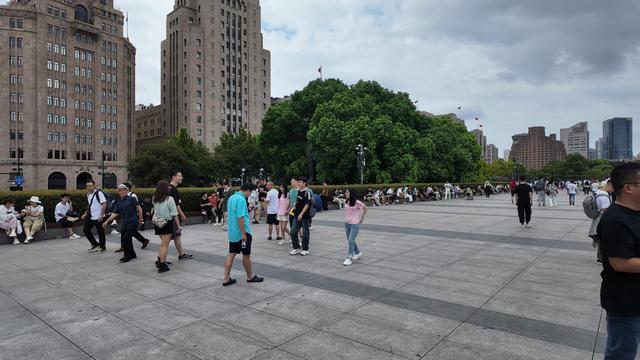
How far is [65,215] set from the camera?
11.6 m

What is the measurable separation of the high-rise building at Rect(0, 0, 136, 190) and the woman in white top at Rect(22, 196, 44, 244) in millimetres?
54161

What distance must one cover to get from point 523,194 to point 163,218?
1172 centimetres

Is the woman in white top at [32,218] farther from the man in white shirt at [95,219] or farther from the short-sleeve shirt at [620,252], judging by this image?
the short-sleeve shirt at [620,252]

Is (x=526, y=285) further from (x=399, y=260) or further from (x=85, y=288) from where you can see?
(x=85, y=288)

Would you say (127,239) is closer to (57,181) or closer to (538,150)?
(57,181)

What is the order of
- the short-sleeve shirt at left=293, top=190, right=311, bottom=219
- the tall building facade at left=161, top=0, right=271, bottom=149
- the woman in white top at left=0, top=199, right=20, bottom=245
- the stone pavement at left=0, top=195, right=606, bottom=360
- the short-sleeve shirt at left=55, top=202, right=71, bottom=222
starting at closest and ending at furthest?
1. the stone pavement at left=0, top=195, right=606, bottom=360
2. the short-sleeve shirt at left=293, top=190, right=311, bottom=219
3. the woman in white top at left=0, top=199, right=20, bottom=245
4. the short-sleeve shirt at left=55, top=202, right=71, bottom=222
5. the tall building facade at left=161, top=0, right=271, bottom=149

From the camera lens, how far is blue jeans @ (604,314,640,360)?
250 centimetres

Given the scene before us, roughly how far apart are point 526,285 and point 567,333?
6.68 ft

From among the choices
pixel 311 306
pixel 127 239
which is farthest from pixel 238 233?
pixel 127 239

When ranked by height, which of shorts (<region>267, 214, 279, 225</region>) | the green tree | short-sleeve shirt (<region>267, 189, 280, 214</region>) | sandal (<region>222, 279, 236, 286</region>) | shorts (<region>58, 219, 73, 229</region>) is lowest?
sandal (<region>222, 279, 236, 286</region>)

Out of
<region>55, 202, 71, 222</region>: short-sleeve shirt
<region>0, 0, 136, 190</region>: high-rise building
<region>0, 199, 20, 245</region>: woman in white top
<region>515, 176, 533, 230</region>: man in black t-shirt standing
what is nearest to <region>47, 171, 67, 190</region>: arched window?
<region>0, 0, 136, 190</region>: high-rise building

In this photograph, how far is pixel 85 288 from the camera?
20.2ft

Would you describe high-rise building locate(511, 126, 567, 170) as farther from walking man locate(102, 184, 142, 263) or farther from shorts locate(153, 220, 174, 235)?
shorts locate(153, 220, 174, 235)

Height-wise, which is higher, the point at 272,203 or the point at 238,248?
the point at 272,203
